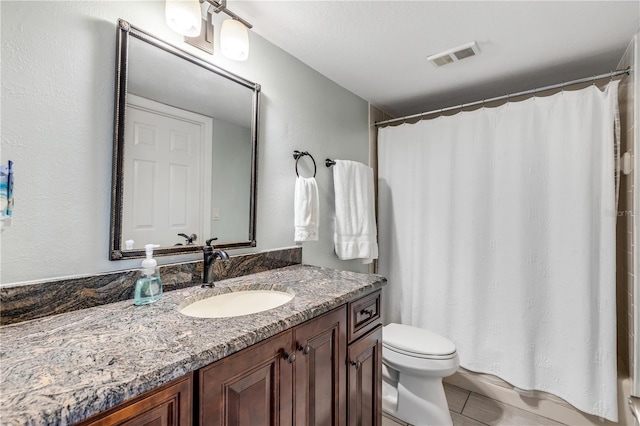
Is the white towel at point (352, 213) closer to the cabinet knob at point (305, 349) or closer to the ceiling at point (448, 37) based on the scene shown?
the ceiling at point (448, 37)

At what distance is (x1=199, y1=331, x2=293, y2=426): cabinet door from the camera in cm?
68

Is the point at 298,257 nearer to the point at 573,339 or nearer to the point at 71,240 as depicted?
the point at 71,240

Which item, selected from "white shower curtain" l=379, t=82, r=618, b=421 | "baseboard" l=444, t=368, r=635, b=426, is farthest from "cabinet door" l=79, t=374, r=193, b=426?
"baseboard" l=444, t=368, r=635, b=426

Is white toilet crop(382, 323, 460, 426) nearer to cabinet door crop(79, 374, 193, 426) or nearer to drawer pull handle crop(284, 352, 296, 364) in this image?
drawer pull handle crop(284, 352, 296, 364)

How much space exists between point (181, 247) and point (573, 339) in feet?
7.07

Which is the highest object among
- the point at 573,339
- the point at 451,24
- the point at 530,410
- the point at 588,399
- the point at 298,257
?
the point at 451,24

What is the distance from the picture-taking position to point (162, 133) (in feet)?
3.65

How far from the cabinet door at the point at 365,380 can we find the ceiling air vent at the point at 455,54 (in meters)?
1.54

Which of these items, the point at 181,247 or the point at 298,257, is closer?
the point at 181,247

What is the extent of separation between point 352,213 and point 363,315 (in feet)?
2.84

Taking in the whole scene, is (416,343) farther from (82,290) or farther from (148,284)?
(82,290)

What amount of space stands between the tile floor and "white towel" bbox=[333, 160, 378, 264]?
1051 mm

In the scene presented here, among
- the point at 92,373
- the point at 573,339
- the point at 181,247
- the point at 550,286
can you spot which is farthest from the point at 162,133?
the point at 573,339

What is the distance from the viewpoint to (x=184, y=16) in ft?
3.45
